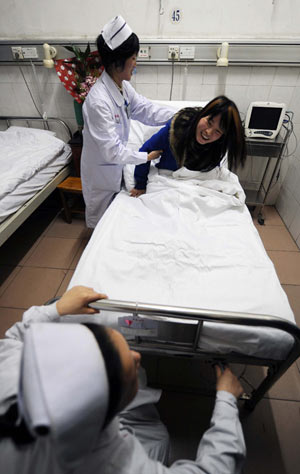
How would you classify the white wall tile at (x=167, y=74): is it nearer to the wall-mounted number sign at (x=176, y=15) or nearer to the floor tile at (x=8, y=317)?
the wall-mounted number sign at (x=176, y=15)

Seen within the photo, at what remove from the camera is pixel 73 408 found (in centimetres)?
40

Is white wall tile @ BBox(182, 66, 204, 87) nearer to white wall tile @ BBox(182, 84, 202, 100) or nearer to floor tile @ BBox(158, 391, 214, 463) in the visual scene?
white wall tile @ BBox(182, 84, 202, 100)

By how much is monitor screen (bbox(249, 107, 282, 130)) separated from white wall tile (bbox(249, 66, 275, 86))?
1.13ft

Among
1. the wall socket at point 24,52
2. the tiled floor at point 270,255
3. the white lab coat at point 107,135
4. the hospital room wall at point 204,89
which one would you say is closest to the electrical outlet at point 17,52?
the wall socket at point 24,52

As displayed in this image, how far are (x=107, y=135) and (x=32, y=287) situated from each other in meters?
1.39

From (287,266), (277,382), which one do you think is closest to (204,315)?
(277,382)

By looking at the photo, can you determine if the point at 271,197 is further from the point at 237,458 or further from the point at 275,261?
the point at 237,458

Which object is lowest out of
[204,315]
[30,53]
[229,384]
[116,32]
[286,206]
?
[286,206]

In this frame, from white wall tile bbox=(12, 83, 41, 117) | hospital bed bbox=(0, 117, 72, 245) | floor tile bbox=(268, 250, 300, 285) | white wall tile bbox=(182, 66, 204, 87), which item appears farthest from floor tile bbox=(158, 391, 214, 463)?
white wall tile bbox=(12, 83, 41, 117)

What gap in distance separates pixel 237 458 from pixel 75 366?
61cm

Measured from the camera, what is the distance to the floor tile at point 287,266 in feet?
6.77

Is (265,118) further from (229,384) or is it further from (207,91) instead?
(229,384)

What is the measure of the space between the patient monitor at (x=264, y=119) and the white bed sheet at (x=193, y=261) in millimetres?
1114

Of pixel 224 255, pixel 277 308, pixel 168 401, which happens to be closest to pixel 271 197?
pixel 224 255
